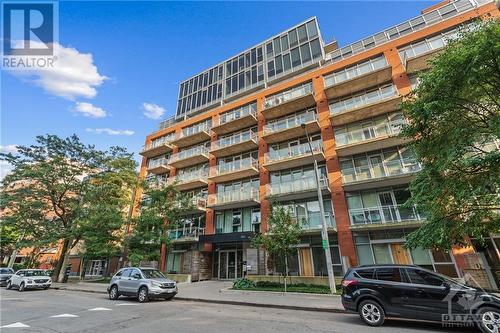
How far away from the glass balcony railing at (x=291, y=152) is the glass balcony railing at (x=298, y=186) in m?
2.11

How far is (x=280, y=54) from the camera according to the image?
92.0ft

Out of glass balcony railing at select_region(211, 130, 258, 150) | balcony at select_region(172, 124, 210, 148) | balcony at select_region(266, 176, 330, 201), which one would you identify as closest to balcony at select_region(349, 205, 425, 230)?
balcony at select_region(266, 176, 330, 201)

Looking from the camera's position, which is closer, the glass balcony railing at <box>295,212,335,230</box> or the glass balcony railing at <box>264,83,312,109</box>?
the glass balcony railing at <box>295,212,335,230</box>

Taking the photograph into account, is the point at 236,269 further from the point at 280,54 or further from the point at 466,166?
the point at 280,54

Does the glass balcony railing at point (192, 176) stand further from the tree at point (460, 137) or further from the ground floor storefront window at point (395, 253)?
the tree at point (460, 137)

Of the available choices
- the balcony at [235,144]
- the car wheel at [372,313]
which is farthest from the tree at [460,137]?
the balcony at [235,144]

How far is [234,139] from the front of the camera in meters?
25.0

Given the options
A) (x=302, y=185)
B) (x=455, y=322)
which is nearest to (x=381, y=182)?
(x=302, y=185)

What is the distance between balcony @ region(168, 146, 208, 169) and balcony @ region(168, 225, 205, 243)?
23.6ft

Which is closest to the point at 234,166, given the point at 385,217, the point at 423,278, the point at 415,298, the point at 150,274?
the point at 150,274

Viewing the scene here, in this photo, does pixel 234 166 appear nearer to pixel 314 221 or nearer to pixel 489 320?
pixel 314 221

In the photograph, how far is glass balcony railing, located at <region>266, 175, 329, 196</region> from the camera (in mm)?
19062

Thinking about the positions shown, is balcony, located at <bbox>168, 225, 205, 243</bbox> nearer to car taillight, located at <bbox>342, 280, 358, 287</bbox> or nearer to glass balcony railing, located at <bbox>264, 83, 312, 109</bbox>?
glass balcony railing, located at <bbox>264, 83, 312, 109</bbox>

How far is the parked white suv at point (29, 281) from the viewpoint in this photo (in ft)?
62.9
